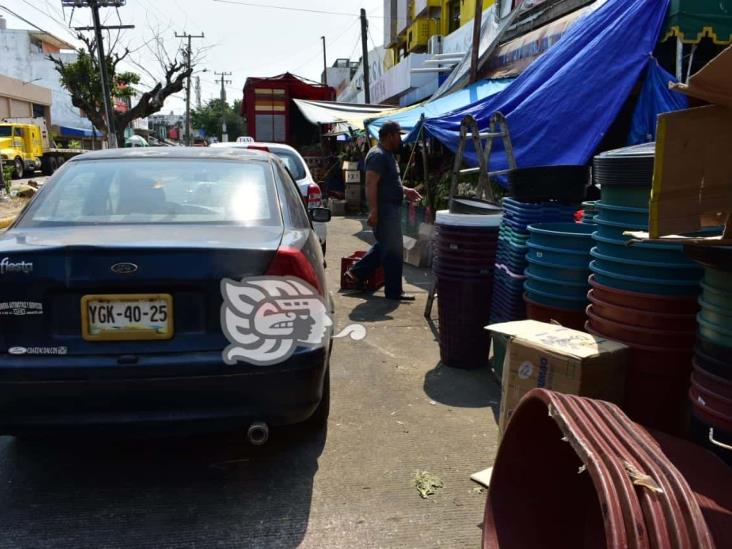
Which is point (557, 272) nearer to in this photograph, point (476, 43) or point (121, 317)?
point (121, 317)

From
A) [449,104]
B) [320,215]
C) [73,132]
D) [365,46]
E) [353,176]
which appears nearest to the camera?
[320,215]

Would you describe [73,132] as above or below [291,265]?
above

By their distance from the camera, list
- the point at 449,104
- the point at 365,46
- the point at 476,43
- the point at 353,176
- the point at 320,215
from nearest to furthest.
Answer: the point at 320,215
the point at 449,104
the point at 476,43
the point at 353,176
the point at 365,46

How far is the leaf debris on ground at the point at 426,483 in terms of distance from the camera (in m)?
3.11

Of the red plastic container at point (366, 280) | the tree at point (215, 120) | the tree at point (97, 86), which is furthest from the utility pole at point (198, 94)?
the red plastic container at point (366, 280)

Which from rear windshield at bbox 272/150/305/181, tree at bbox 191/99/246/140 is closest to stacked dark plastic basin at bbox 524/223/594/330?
rear windshield at bbox 272/150/305/181

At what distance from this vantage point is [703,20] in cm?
634

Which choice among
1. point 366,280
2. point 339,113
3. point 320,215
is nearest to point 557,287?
point 320,215

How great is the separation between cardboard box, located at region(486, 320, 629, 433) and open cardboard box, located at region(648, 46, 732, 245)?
73 cm

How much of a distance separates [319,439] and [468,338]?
162cm

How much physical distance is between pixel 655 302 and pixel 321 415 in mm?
1873

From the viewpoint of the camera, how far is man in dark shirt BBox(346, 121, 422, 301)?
6.84m

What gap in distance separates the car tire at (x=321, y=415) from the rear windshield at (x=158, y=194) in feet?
3.24

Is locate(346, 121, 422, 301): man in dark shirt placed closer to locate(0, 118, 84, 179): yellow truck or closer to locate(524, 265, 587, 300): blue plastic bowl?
locate(524, 265, 587, 300): blue plastic bowl
